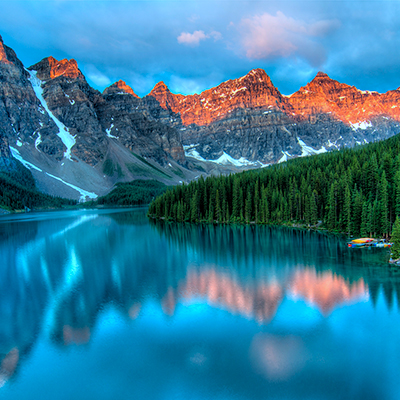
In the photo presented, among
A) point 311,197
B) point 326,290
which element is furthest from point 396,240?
point 311,197

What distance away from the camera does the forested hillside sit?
58.1m

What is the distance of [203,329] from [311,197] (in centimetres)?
5951

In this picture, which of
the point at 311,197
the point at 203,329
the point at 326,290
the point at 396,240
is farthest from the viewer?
the point at 311,197

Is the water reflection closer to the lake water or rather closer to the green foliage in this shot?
the lake water

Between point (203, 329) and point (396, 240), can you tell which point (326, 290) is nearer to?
point (203, 329)

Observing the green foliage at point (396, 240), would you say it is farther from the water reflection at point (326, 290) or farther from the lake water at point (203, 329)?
the water reflection at point (326, 290)

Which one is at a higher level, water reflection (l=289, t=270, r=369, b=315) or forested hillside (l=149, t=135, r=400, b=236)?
forested hillside (l=149, t=135, r=400, b=236)

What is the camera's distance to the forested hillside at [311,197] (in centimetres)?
5812

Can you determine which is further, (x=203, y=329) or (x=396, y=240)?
(x=396, y=240)

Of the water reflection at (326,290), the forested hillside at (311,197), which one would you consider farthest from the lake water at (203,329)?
the forested hillside at (311,197)

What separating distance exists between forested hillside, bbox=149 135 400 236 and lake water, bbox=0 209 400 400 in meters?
21.7

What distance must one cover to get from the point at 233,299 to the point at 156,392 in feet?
41.4

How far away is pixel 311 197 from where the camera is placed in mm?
74438

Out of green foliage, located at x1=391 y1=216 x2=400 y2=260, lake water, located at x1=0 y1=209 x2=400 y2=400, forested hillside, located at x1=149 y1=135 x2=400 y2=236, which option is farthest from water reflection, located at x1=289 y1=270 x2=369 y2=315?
forested hillside, located at x1=149 y1=135 x2=400 y2=236
